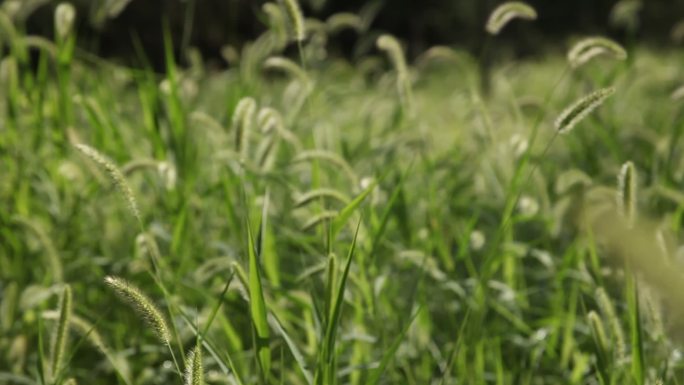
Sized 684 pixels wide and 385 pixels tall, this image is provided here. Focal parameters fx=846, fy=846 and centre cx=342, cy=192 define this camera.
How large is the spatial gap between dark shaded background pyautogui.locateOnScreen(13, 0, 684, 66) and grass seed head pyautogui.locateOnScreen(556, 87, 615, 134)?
572cm

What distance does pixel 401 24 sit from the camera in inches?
548

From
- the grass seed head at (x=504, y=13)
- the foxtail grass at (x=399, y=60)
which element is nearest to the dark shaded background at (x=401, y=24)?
the foxtail grass at (x=399, y=60)

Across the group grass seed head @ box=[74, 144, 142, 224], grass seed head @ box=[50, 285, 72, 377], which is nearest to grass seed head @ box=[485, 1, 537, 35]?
grass seed head @ box=[74, 144, 142, 224]

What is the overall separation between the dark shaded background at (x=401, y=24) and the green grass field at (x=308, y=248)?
4370mm

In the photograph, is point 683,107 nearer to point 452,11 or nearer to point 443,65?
point 443,65

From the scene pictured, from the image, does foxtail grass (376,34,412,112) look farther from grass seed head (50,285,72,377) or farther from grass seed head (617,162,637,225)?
grass seed head (50,285,72,377)

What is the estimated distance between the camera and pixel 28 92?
8.79 ft

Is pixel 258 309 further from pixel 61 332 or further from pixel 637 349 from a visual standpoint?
pixel 637 349

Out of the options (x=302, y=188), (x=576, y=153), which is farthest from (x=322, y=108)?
(x=576, y=153)

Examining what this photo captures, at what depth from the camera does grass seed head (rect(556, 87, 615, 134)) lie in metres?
1.30

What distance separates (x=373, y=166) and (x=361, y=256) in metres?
0.88

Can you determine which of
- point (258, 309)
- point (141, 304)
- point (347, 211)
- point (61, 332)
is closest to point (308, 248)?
point (347, 211)

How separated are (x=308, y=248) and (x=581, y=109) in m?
0.85

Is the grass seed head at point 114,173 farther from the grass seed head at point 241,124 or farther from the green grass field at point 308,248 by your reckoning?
the grass seed head at point 241,124
